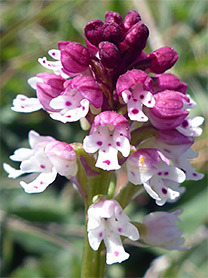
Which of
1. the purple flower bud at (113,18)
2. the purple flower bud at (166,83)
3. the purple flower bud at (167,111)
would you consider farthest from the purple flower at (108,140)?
the purple flower bud at (113,18)

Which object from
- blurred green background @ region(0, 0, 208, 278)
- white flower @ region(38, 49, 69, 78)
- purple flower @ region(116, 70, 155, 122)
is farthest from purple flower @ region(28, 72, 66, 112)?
blurred green background @ region(0, 0, 208, 278)

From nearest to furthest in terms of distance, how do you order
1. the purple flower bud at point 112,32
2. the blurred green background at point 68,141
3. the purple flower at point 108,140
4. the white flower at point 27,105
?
the purple flower at point 108,140 < the purple flower bud at point 112,32 < the white flower at point 27,105 < the blurred green background at point 68,141

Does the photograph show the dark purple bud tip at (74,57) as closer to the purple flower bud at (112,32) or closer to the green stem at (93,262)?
the purple flower bud at (112,32)

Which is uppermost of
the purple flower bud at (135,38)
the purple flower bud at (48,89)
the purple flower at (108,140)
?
the purple flower bud at (135,38)

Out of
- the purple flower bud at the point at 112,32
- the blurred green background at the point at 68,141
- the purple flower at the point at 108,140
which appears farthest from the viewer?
the blurred green background at the point at 68,141

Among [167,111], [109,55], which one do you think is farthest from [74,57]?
[167,111]

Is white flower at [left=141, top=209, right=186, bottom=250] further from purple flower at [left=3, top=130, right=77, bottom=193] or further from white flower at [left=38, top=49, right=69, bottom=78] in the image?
white flower at [left=38, top=49, right=69, bottom=78]
